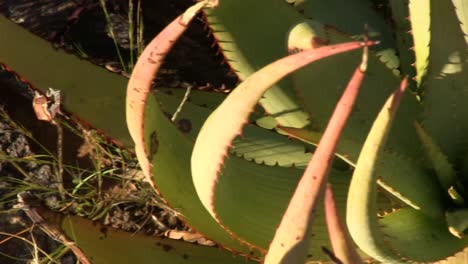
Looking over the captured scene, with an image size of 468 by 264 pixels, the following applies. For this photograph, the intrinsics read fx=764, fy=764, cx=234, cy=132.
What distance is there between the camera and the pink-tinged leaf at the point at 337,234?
0.85 metres

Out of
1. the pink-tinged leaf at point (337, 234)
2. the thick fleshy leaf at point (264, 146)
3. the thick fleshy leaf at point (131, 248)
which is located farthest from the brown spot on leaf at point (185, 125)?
the pink-tinged leaf at point (337, 234)

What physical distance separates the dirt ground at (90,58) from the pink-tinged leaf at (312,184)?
1.01m

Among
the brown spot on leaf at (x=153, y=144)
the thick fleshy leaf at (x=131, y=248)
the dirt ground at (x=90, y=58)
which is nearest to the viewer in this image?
the brown spot on leaf at (x=153, y=144)

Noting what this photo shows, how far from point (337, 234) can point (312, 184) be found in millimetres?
99

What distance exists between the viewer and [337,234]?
2.89 feet

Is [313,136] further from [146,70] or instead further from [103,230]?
[103,230]

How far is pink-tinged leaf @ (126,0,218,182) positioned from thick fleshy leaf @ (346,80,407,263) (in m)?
0.25

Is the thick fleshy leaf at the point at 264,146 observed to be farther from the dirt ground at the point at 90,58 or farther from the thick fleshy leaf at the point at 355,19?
the dirt ground at the point at 90,58

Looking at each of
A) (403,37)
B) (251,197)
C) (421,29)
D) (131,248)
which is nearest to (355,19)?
(403,37)

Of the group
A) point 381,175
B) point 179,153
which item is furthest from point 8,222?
point 381,175

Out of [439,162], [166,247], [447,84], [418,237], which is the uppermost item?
[447,84]

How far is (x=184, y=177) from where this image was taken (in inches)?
50.5

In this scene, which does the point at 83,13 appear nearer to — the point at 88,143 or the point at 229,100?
the point at 88,143

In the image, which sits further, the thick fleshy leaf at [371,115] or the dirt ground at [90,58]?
the dirt ground at [90,58]
